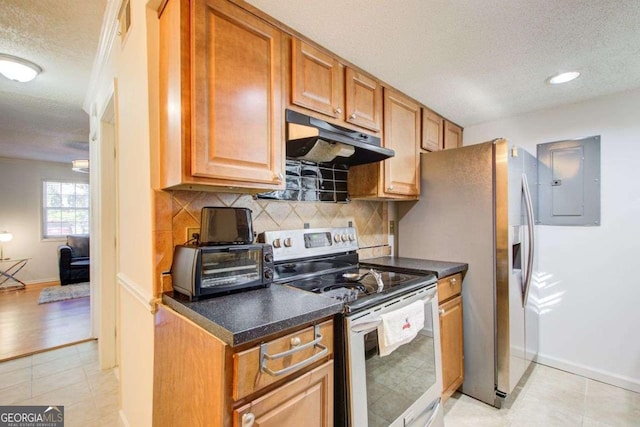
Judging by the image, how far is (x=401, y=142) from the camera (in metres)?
2.17

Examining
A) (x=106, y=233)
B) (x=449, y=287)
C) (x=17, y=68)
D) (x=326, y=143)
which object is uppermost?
(x=17, y=68)

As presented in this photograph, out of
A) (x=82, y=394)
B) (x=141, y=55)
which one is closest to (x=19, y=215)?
(x=82, y=394)

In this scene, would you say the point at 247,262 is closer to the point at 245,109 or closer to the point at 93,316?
the point at 245,109

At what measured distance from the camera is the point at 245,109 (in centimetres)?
127

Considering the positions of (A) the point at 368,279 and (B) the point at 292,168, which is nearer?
(A) the point at 368,279

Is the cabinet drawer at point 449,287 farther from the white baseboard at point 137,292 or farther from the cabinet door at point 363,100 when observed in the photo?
the white baseboard at point 137,292

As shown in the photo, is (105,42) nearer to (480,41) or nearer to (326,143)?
(326,143)

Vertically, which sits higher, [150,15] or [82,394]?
[150,15]

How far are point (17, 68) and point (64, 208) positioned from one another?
528 cm

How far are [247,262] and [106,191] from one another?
1.91 metres

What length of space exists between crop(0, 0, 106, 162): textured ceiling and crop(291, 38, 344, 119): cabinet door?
3.75ft

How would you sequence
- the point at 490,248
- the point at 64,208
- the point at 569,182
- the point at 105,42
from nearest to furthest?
the point at 105,42 → the point at 490,248 → the point at 569,182 → the point at 64,208

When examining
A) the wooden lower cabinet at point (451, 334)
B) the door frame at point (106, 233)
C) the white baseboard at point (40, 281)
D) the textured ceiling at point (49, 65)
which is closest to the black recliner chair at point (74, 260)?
the white baseboard at point (40, 281)

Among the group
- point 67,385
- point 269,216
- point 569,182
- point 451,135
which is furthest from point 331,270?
point 67,385
